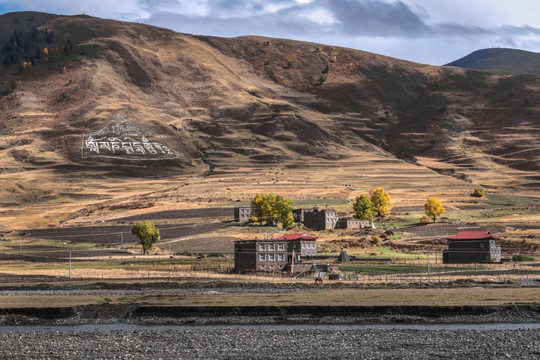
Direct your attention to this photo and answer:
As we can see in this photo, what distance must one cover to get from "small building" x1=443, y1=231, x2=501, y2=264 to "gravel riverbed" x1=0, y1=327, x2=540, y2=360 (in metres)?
54.2

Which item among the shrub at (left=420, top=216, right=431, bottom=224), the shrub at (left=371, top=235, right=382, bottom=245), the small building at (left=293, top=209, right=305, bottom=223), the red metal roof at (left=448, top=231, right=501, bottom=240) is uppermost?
the red metal roof at (left=448, top=231, right=501, bottom=240)

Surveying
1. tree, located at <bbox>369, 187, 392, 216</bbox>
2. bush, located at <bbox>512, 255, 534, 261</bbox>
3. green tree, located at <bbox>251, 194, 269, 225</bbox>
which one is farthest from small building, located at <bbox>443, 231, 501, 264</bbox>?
tree, located at <bbox>369, 187, 392, 216</bbox>

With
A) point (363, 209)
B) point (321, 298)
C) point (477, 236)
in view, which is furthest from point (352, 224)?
point (321, 298)

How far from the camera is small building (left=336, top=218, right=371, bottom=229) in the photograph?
152863mm

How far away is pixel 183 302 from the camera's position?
70.9 m

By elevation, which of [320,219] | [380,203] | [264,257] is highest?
[380,203]

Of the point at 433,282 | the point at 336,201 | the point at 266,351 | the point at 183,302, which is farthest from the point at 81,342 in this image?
the point at 336,201

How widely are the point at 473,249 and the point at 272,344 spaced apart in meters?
64.4

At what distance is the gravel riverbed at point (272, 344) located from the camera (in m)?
48.7

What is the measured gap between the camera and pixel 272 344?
5234cm

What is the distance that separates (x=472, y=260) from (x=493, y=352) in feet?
208

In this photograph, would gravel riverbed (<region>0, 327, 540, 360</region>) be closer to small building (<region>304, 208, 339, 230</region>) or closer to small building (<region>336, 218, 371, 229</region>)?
small building (<region>304, 208, 339, 230</region>)

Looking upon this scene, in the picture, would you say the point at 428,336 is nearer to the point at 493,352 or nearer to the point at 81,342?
the point at 493,352

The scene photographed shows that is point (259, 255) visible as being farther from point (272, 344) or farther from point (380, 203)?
point (380, 203)
